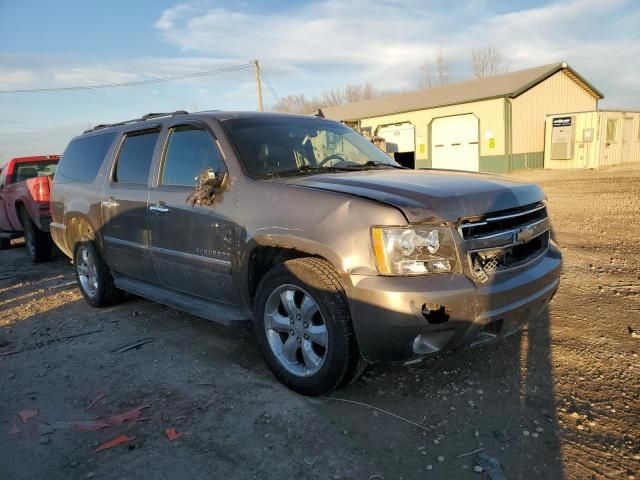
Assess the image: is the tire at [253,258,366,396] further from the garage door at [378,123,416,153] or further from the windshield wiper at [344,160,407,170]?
the garage door at [378,123,416,153]

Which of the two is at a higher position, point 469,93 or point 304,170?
point 469,93

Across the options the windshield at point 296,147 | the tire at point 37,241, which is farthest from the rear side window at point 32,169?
the windshield at point 296,147

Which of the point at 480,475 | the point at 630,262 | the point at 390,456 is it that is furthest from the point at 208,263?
the point at 630,262

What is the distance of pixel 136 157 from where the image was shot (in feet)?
15.5

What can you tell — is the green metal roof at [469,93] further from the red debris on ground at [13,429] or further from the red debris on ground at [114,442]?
the red debris on ground at [13,429]

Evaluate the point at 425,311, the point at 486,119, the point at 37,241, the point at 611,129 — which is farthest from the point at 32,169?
the point at 611,129

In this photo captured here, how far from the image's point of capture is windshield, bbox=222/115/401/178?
12.2 ft

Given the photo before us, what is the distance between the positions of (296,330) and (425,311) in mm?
935

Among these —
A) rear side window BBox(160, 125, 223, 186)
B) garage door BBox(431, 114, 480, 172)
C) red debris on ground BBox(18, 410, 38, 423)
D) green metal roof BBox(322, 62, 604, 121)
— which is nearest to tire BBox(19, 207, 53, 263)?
rear side window BBox(160, 125, 223, 186)

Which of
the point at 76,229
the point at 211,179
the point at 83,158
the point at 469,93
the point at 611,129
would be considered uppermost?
the point at 469,93

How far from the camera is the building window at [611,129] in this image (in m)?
23.4

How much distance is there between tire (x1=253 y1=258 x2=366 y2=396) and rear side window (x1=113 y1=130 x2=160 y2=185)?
1929 millimetres

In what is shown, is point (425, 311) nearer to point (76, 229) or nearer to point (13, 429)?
point (13, 429)

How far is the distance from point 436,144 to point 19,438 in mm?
24693
